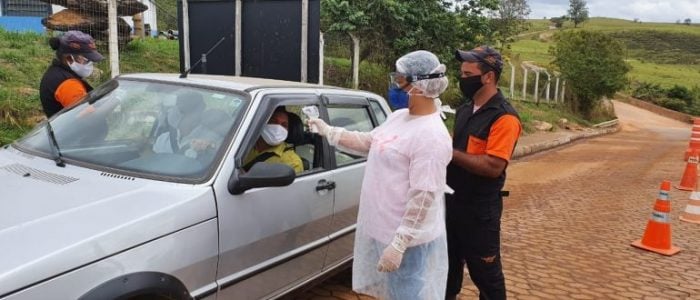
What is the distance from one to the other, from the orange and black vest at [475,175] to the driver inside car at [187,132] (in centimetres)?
144

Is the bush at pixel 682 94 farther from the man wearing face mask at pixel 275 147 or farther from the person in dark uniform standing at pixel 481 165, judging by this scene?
the man wearing face mask at pixel 275 147

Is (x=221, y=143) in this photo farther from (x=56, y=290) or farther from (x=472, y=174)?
(x=472, y=174)

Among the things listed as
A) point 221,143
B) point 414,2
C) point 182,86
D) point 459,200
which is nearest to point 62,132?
point 182,86

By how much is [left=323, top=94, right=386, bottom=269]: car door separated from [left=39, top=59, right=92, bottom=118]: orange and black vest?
201cm

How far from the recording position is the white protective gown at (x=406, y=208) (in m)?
2.57

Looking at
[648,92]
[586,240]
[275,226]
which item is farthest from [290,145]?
[648,92]

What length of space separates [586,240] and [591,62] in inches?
970

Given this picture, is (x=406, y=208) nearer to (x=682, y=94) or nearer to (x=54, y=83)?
(x=54, y=83)

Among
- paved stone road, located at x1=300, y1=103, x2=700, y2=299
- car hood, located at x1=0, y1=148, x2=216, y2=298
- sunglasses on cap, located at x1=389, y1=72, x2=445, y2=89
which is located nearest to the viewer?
car hood, located at x1=0, y1=148, x2=216, y2=298

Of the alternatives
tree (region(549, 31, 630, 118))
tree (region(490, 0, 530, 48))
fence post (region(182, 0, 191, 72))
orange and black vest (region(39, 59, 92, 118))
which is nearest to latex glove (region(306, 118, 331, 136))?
orange and black vest (region(39, 59, 92, 118))

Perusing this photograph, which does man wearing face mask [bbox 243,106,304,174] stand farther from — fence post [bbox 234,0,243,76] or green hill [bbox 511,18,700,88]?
green hill [bbox 511,18,700,88]

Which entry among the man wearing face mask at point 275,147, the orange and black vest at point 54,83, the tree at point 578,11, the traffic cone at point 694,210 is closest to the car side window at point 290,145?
the man wearing face mask at point 275,147

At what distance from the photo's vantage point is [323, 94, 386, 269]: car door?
11.9 ft

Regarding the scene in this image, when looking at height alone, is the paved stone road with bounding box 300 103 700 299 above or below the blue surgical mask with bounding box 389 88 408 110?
below
